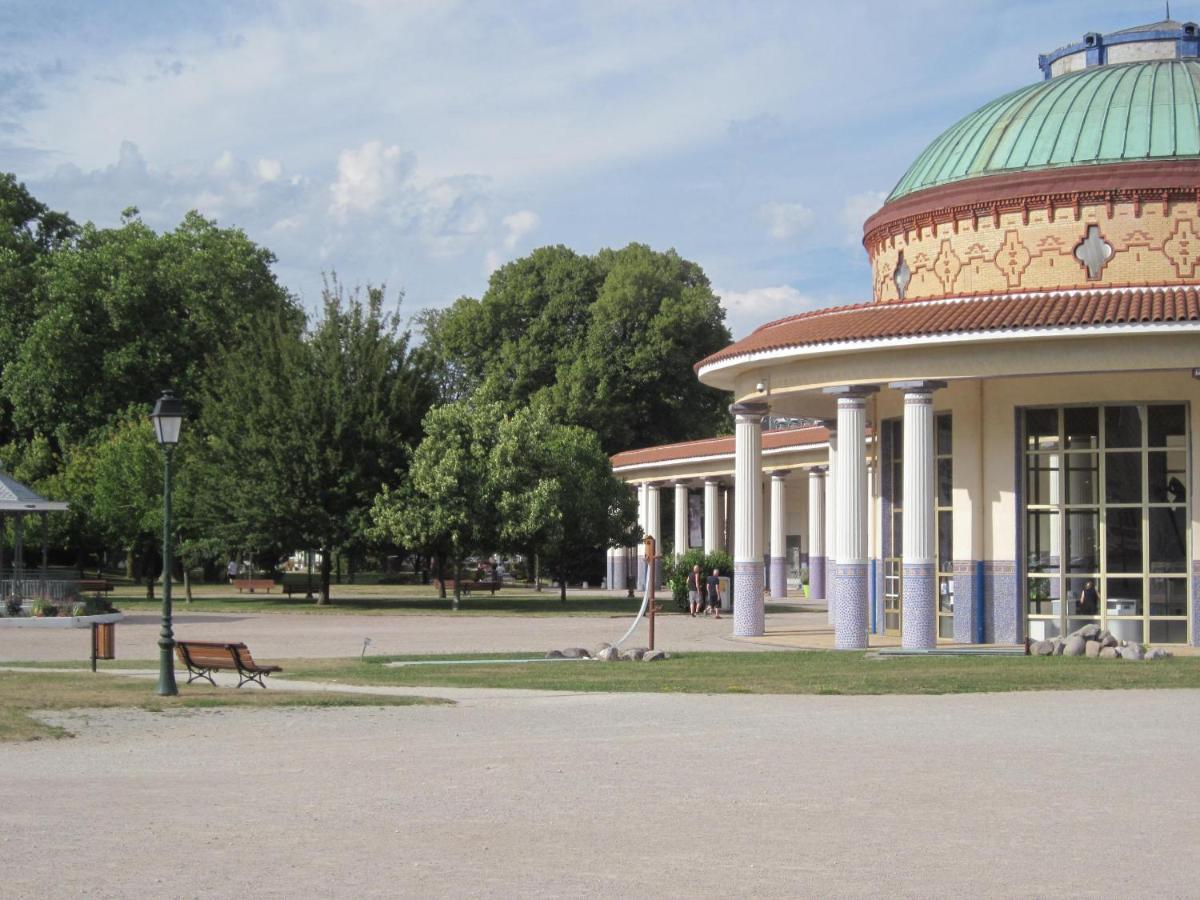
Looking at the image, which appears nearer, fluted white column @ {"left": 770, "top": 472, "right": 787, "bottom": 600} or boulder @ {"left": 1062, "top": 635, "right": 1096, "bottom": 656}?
boulder @ {"left": 1062, "top": 635, "right": 1096, "bottom": 656}

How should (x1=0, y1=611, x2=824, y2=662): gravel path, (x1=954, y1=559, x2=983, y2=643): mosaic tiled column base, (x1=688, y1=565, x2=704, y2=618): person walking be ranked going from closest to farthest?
(x1=954, y1=559, x2=983, y2=643): mosaic tiled column base
(x1=0, y1=611, x2=824, y2=662): gravel path
(x1=688, y1=565, x2=704, y2=618): person walking

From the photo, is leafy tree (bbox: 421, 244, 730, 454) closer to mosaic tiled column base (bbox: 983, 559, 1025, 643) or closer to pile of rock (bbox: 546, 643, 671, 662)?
mosaic tiled column base (bbox: 983, 559, 1025, 643)

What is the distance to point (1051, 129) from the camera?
28656 millimetres

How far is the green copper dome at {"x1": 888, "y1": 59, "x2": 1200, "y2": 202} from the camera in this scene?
27.8 meters

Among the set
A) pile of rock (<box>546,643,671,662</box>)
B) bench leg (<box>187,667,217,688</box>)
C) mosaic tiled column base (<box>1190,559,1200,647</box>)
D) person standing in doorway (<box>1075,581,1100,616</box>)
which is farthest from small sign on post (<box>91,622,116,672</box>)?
mosaic tiled column base (<box>1190,559,1200,647</box>)

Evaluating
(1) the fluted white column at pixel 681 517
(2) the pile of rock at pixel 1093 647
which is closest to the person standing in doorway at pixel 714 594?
(2) the pile of rock at pixel 1093 647

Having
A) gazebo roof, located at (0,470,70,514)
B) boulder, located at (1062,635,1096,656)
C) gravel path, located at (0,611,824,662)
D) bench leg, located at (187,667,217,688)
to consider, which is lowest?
gravel path, located at (0,611,824,662)

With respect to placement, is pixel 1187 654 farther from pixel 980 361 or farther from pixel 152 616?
pixel 152 616

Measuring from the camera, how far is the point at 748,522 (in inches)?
1180

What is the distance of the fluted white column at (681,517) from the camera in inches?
2530

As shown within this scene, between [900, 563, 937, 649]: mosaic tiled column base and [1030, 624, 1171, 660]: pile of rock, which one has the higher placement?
[900, 563, 937, 649]: mosaic tiled column base

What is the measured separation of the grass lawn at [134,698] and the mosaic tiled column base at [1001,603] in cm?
1314

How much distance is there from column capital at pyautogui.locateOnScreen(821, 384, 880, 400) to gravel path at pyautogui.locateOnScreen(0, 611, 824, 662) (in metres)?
4.85

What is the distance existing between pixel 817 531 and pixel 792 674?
115 ft
